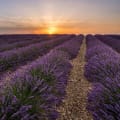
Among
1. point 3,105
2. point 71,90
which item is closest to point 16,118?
point 3,105

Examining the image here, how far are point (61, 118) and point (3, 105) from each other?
5.18 ft

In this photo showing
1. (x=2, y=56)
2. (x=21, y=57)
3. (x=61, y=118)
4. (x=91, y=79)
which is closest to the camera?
(x=61, y=118)

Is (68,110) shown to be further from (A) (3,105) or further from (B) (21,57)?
(B) (21,57)

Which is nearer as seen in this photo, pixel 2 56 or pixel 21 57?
pixel 2 56

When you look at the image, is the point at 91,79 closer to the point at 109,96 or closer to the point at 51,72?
the point at 51,72

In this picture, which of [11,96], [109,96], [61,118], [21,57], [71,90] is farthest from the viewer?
[21,57]

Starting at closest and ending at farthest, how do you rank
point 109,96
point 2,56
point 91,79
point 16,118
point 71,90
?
point 16,118 < point 109,96 < point 71,90 < point 91,79 < point 2,56

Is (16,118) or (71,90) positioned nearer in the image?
A: (16,118)

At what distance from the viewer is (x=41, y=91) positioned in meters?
3.51

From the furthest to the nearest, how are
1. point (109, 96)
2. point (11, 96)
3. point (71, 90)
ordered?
point (71, 90) → point (109, 96) → point (11, 96)

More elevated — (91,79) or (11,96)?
(11,96)

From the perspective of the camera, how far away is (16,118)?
9.16 feet

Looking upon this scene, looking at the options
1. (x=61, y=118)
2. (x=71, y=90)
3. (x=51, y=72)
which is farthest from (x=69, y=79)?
(x=61, y=118)

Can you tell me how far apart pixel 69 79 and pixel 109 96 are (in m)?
3.80
